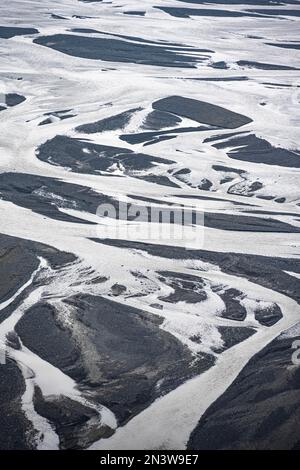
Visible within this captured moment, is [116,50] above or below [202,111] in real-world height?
above

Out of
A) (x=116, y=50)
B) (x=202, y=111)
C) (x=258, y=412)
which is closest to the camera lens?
(x=258, y=412)

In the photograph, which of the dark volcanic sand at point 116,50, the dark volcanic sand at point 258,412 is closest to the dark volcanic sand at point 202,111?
the dark volcanic sand at point 116,50

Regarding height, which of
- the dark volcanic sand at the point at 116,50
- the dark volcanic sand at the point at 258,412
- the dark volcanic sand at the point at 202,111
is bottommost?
the dark volcanic sand at the point at 258,412

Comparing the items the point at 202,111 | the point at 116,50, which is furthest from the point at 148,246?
the point at 116,50

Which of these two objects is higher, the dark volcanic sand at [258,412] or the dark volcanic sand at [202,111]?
the dark volcanic sand at [202,111]

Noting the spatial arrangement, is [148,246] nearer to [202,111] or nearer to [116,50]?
[202,111]

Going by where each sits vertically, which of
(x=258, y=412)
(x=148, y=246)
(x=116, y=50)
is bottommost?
(x=258, y=412)

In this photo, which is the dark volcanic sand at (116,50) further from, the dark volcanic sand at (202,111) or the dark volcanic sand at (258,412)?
the dark volcanic sand at (258,412)

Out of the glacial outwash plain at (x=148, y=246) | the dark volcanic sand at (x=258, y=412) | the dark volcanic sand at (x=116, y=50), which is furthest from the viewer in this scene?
the dark volcanic sand at (x=116, y=50)

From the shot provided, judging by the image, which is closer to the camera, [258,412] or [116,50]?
[258,412]
